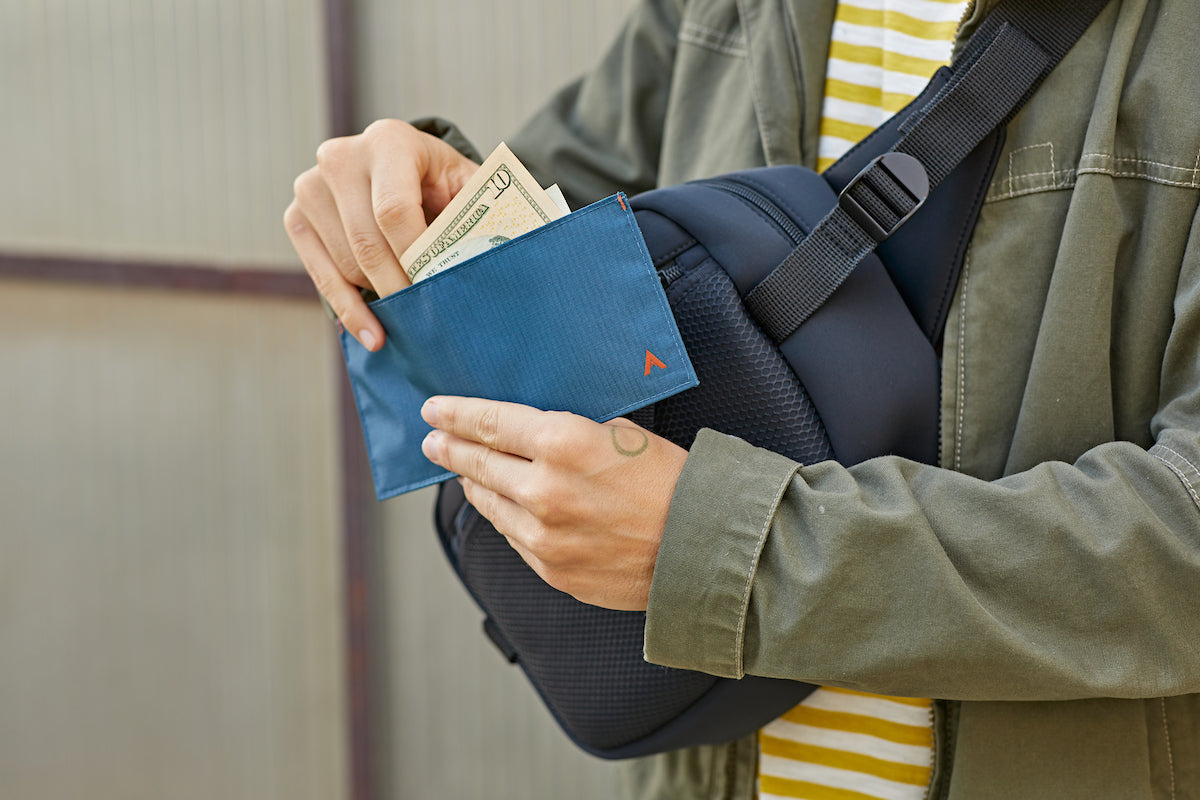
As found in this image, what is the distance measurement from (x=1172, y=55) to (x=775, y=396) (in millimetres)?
408

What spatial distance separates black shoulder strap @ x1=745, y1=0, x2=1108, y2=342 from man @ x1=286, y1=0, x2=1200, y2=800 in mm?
25

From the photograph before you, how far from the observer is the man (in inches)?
25.1

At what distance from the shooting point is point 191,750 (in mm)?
2305

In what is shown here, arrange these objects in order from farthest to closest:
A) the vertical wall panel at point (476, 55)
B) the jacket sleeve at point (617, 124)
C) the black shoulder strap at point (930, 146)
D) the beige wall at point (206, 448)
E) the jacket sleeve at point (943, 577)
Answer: the beige wall at point (206, 448)
the vertical wall panel at point (476, 55)
the jacket sleeve at point (617, 124)
the black shoulder strap at point (930, 146)
the jacket sleeve at point (943, 577)

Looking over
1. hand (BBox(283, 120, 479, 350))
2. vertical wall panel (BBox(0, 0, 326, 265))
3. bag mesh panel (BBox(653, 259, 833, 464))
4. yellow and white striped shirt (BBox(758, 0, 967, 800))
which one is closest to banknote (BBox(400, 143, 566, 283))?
hand (BBox(283, 120, 479, 350))

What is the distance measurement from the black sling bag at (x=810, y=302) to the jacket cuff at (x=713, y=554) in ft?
0.27

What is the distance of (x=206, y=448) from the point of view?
2.27 metres

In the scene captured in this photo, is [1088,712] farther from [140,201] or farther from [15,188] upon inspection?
[15,188]

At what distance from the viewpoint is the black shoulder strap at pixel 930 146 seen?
2.40ft

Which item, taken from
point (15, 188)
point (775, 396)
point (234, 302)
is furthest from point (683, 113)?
point (15, 188)

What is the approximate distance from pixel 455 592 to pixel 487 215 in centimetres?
168

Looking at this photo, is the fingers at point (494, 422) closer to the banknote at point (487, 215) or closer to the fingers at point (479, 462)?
the fingers at point (479, 462)

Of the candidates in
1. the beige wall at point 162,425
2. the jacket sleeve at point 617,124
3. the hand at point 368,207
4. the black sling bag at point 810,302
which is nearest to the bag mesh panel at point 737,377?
the black sling bag at point 810,302

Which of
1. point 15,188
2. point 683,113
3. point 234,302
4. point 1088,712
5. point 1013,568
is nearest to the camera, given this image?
point 1013,568
